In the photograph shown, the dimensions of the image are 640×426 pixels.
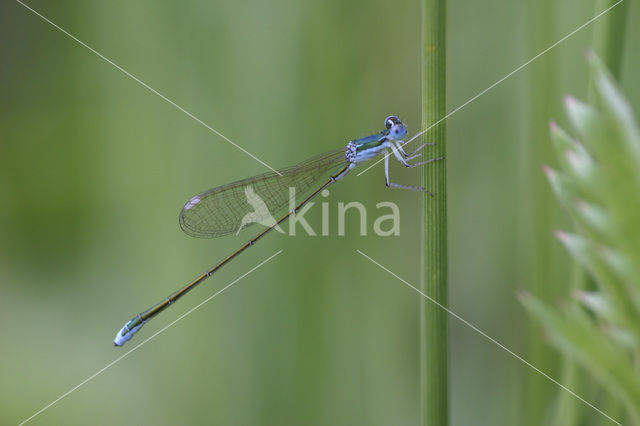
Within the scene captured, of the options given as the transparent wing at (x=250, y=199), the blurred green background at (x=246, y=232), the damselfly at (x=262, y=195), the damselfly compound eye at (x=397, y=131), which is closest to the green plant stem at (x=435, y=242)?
the blurred green background at (x=246, y=232)

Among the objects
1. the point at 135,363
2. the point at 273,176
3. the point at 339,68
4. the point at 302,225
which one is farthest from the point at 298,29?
the point at 135,363

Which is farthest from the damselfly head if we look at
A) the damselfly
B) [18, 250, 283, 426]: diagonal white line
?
[18, 250, 283, 426]: diagonal white line

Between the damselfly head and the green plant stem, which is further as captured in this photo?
the damselfly head

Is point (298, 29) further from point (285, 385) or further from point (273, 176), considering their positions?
point (285, 385)

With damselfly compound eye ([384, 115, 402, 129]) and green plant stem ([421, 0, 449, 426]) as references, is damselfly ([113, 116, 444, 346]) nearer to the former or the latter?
damselfly compound eye ([384, 115, 402, 129])

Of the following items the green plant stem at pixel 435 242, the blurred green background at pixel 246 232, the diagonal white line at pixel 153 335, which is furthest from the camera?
the diagonal white line at pixel 153 335

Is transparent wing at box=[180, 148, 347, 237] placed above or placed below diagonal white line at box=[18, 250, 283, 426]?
above

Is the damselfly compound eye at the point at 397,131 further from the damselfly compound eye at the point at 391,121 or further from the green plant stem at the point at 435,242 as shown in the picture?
the green plant stem at the point at 435,242
